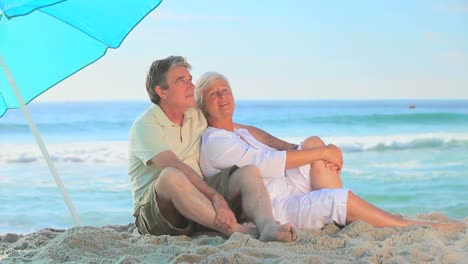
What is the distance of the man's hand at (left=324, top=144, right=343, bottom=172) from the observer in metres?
3.62

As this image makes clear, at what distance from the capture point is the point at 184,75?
11.8 ft

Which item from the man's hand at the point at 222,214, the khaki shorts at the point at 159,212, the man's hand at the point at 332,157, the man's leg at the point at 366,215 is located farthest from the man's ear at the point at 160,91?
the man's leg at the point at 366,215

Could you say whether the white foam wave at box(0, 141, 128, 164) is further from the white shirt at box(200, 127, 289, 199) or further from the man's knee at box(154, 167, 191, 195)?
the man's knee at box(154, 167, 191, 195)

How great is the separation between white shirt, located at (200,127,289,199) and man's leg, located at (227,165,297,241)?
119 millimetres

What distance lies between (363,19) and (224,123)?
18818 millimetres

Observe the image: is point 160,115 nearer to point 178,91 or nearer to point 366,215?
point 178,91

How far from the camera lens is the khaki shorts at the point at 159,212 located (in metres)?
3.38

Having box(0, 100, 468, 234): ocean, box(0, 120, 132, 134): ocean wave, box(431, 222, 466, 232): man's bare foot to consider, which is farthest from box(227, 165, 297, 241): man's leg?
box(0, 120, 132, 134): ocean wave

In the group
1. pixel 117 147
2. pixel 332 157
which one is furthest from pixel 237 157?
pixel 117 147

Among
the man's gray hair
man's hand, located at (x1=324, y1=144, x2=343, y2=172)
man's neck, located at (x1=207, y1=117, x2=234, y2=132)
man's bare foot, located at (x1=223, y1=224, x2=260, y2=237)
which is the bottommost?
man's bare foot, located at (x1=223, y1=224, x2=260, y2=237)

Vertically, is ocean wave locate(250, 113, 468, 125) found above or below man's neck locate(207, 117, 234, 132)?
above

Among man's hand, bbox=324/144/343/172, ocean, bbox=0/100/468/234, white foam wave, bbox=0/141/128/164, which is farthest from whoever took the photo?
white foam wave, bbox=0/141/128/164

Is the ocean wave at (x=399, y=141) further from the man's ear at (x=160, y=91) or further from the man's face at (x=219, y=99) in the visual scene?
the man's ear at (x=160, y=91)

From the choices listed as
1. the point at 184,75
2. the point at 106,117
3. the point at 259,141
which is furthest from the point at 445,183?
the point at 106,117
